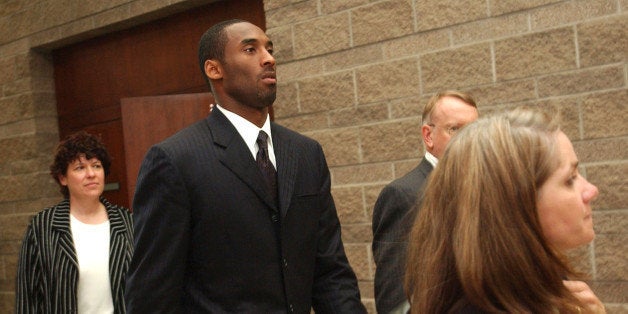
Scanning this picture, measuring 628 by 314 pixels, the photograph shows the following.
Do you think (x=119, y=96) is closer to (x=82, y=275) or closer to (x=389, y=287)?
(x=82, y=275)

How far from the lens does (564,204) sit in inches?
53.9

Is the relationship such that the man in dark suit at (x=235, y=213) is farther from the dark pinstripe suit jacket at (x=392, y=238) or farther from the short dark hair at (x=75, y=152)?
the short dark hair at (x=75, y=152)

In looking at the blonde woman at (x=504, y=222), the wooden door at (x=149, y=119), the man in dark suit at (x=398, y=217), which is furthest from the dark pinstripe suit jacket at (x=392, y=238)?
the wooden door at (x=149, y=119)

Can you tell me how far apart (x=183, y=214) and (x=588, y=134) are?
1.81 metres

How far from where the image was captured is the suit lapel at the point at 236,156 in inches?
97.0

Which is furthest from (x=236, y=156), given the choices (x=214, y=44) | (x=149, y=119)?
(x=149, y=119)

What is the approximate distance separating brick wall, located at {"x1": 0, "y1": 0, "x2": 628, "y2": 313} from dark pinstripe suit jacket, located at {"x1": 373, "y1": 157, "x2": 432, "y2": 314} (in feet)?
3.10

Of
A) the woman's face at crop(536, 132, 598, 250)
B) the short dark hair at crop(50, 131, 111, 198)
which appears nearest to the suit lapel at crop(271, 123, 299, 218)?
the woman's face at crop(536, 132, 598, 250)

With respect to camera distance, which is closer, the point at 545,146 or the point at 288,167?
the point at 545,146

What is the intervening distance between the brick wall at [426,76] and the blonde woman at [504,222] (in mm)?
1958

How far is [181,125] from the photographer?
4625mm

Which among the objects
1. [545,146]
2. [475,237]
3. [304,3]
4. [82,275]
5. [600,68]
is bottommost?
[82,275]

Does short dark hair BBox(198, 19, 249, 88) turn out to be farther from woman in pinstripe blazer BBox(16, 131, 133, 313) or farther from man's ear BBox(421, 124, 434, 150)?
woman in pinstripe blazer BBox(16, 131, 133, 313)

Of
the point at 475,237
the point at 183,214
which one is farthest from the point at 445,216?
the point at 183,214
